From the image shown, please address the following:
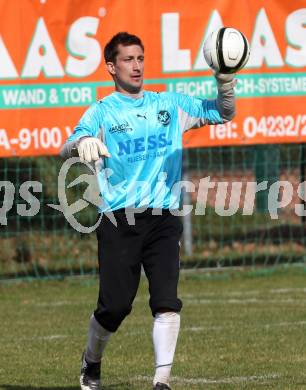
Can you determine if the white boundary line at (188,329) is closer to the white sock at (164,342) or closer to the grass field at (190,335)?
the grass field at (190,335)

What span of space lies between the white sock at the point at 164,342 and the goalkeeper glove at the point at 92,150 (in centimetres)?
98

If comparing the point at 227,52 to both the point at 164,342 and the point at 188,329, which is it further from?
the point at 188,329

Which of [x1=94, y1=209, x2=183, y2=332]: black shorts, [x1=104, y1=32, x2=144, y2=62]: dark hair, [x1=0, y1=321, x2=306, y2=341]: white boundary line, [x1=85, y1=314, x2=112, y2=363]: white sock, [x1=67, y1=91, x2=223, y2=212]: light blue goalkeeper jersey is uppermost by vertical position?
[x1=104, y1=32, x2=144, y2=62]: dark hair

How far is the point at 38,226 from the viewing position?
1332cm

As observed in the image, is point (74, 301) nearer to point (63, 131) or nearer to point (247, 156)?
point (63, 131)

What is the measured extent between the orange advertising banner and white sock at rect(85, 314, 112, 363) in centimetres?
524

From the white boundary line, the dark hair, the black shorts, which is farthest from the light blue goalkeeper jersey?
the white boundary line

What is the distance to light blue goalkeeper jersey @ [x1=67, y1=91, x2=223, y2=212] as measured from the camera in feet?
20.4

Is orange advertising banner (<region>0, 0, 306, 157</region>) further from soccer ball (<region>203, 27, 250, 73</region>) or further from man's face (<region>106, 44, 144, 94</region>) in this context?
soccer ball (<region>203, 27, 250, 73</region>)

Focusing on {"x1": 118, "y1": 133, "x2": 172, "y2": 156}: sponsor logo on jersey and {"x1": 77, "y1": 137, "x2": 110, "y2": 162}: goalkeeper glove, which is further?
{"x1": 118, "y1": 133, "x2": 172, "y2": 156}: sponsor logo on jersey

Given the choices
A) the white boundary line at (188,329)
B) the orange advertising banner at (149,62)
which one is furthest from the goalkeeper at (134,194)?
the orange advertising banner at (149,62)

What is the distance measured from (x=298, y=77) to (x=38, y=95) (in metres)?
2.74

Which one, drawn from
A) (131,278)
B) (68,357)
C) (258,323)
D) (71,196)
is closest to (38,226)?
(71,196)

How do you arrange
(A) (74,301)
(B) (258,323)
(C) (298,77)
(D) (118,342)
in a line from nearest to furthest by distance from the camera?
(D) (118,342)
(B) (258,323)
(A) (74,301)
(C) (298,77)
